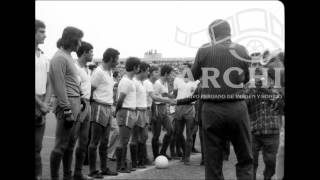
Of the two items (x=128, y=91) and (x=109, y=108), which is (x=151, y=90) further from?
(x=109, y=108)

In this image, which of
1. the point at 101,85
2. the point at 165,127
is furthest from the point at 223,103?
the point at 165,127

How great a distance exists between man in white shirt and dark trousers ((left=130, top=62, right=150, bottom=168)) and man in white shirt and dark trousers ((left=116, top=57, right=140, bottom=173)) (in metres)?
0.27

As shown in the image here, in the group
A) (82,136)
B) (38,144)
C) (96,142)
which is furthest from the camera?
(96,142)

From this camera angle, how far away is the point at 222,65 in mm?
5223

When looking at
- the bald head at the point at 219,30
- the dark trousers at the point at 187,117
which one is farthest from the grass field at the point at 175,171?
the bald head at the point at 219,30

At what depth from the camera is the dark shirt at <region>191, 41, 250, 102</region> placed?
16.9ft

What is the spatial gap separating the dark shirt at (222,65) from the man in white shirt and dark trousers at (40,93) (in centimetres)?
→ 185

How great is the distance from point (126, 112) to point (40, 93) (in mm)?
2591

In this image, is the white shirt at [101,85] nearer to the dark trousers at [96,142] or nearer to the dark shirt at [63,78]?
the dark trousers at [96,142]

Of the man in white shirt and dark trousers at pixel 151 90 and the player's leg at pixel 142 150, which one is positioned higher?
the man in white shirt and dark trousers at pixel 151 90

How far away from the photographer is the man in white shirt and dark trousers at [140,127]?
8123mm
